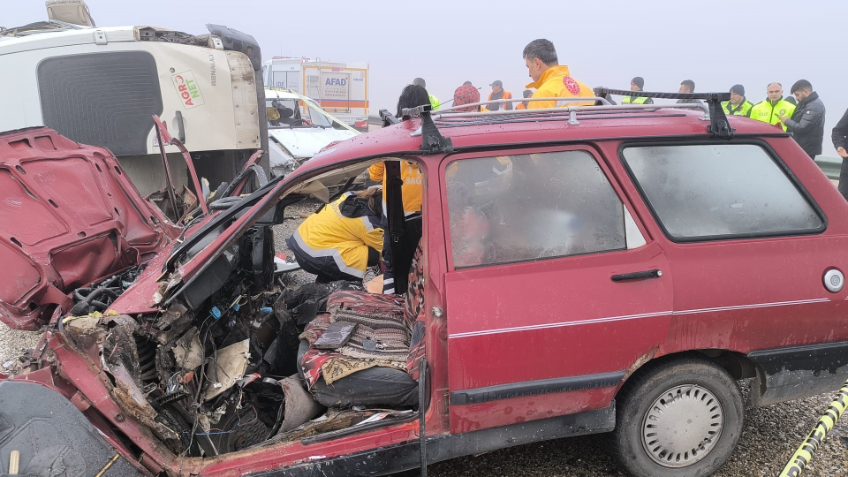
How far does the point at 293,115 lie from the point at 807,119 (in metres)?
7.67

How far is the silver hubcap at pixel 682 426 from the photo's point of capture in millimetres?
2672

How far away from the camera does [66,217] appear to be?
3.59 m

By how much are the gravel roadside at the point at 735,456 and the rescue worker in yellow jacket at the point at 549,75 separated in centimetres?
268

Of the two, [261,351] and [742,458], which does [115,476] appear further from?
[742,458]

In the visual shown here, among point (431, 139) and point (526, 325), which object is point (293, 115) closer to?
point (431, 139)

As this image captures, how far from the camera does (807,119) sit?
7.59 metres

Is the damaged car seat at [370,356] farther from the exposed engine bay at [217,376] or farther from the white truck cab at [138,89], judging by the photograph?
the white truck cab at [138,89]

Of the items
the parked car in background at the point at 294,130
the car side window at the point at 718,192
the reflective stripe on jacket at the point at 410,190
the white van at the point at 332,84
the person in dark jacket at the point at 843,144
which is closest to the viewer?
the car side window at the point at 718,192

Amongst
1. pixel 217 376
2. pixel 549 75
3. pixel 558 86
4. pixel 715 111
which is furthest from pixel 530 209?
pixel 549 75

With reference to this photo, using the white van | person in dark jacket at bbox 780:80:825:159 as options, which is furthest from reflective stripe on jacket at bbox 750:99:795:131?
the white van

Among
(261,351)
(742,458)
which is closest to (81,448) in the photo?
(261,351)

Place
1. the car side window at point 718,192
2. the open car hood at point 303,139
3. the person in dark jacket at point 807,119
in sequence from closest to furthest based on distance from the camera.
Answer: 1. the car side window at point 718,192
2. the person in dark jacket at point 807,119
3. the open car hood at point 303,139

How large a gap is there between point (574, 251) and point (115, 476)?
6.73 ft

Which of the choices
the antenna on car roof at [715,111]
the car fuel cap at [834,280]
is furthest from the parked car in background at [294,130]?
the car fuel cap at [834,280]
